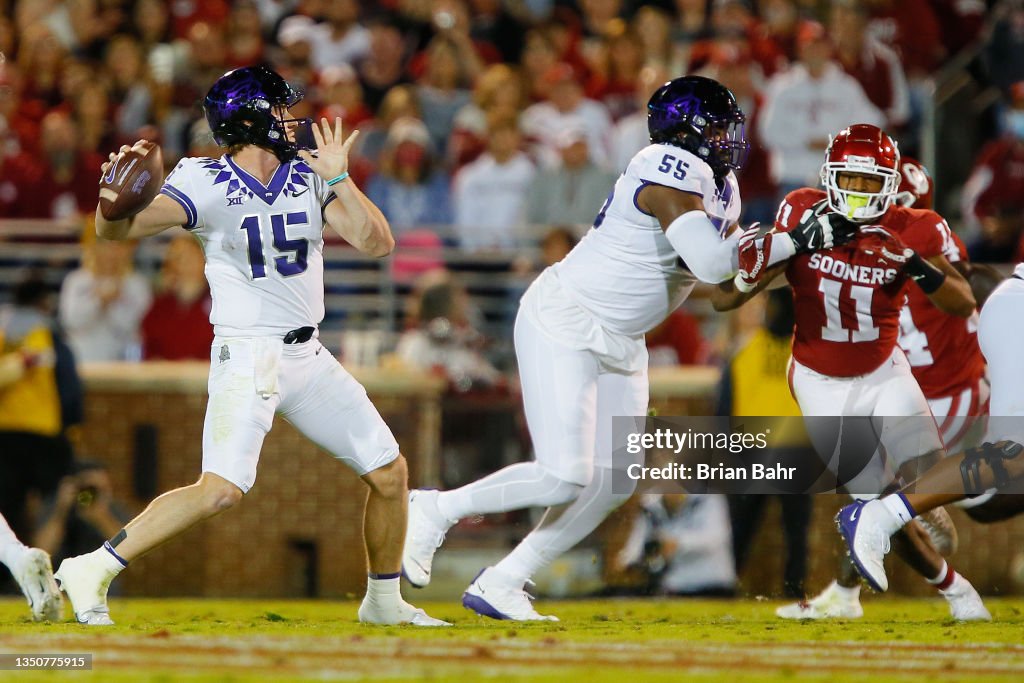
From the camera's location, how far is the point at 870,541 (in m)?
6.80

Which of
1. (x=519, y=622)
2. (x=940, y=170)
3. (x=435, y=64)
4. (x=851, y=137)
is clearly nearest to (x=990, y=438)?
(x=851, y=137)

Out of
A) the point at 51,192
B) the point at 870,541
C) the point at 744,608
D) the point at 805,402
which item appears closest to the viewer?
the point at 870,541

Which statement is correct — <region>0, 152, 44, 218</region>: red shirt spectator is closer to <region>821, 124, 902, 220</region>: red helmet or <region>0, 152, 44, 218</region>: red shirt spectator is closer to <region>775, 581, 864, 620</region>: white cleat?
<region>775, 581, 864, 620</region>: white cleat

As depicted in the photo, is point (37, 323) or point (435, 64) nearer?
point (37, 323)

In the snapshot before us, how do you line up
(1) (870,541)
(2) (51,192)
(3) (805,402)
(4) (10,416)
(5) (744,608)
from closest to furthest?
(1) (870,541) < (3) (805,402) < (5) (744,608) < (4) (10,416) < (2) (51,192)

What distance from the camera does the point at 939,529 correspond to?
771cm

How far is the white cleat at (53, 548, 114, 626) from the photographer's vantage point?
21.2ft

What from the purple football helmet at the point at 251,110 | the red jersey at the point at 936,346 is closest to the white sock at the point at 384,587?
the purple football helmet at the point at 251,110

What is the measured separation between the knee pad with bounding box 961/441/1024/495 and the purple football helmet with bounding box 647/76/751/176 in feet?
5.30

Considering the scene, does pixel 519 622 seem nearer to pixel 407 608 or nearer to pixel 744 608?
pixel 407 608

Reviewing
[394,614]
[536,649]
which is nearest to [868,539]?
[536,649]

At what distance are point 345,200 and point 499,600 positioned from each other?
1870mm

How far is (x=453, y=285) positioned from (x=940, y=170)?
4.29 m

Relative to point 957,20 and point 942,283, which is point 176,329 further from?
point 957,20
